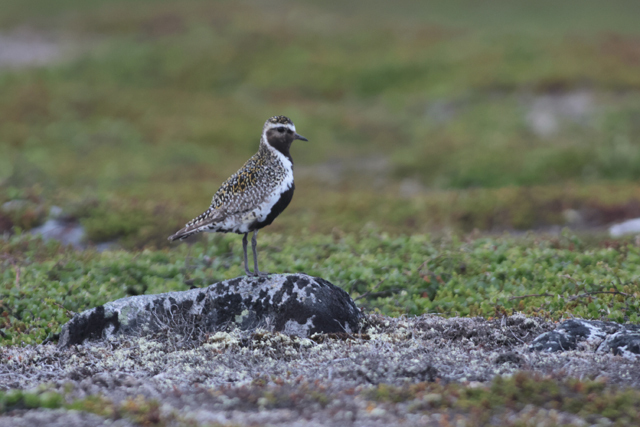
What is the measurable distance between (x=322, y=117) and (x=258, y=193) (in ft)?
76.2

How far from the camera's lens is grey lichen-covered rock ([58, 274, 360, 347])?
25.0ft

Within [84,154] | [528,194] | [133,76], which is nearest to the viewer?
[528,194]

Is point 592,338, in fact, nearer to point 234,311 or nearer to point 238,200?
point 234,311

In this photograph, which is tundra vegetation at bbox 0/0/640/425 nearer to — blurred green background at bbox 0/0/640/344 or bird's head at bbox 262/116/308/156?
blurred green background at bbox 0/0/640/344

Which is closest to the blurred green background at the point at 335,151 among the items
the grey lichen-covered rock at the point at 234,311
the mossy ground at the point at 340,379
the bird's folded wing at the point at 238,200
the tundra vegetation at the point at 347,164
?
the tundra vegetation at the point at 347,164

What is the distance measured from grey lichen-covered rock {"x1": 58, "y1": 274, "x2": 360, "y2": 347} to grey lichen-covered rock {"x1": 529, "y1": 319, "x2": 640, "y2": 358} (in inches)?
81.2

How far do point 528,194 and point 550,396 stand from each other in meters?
12.6

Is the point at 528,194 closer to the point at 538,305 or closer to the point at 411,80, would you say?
the point at 538,305

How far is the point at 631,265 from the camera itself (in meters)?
9.96

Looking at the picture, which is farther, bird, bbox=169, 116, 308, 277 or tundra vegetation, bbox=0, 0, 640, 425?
tundra vegetation, bbox=0, 0, 640, 425

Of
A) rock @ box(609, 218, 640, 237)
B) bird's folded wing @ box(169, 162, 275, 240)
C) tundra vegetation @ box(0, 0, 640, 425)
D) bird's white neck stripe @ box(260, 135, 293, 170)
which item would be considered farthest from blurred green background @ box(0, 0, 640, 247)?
bird's white neck stripe @ box(260, 135, 293, 170)

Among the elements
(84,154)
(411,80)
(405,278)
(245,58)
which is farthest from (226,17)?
(405,278)

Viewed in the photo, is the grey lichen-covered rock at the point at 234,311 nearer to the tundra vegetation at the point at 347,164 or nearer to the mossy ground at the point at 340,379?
the mossy ground at the point at 340,379

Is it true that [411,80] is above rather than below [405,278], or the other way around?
above
